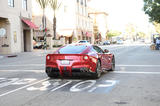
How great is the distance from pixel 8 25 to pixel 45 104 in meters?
27.9

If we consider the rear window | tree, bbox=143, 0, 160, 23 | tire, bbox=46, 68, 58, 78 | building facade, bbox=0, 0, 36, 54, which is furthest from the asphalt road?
tree, bbox=143, 0, 160, 23

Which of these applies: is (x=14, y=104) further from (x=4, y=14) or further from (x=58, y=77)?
(x=4, y=14)

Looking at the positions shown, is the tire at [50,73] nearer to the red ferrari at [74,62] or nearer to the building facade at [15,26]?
the red ferrari at [74,62]

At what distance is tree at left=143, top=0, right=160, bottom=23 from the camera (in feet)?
125

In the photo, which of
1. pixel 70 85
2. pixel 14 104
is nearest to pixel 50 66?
pixel 70 85

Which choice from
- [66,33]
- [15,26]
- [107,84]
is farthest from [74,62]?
[66,33]

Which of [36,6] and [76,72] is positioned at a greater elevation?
[36,6]

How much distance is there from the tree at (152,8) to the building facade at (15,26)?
659 inches

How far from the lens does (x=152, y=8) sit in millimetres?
38844

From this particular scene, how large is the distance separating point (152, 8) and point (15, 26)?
62.0ft

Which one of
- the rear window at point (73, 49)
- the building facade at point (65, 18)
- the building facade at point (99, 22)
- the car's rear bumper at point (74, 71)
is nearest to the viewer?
the car's rear bumper at point (74, 71)

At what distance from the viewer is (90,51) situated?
33.2ft

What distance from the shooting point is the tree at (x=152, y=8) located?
1505 inches

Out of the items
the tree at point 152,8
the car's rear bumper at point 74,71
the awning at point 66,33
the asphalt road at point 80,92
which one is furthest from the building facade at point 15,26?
the awning at point 66,33
